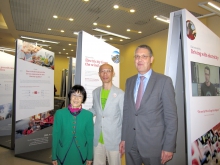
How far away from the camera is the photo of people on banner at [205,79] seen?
207 centimetres

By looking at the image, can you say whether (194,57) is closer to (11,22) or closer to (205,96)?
(205,96)

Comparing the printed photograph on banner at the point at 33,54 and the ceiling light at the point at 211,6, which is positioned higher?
the ceiling light at the point at 211,6

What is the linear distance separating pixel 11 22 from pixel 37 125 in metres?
4.73

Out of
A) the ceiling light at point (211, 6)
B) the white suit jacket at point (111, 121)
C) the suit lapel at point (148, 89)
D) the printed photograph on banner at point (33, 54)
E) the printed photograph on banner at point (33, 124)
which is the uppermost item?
the ceiling light at point (211, 6)

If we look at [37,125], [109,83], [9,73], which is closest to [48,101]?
[37,125]

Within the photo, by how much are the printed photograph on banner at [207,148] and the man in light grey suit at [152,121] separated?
2.01 feet

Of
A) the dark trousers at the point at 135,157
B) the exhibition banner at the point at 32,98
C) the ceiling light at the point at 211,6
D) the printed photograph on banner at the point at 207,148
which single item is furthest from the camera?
the exhibition banner at the point at 32,98

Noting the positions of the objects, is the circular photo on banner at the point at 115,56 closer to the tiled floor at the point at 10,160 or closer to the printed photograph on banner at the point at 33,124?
the printed photograph on banner at the point at 33,124

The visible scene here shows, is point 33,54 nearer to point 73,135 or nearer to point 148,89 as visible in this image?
point 73,135

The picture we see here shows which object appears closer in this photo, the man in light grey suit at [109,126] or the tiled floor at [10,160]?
the man in light grey suit at [109,126]

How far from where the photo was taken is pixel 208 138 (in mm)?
2369

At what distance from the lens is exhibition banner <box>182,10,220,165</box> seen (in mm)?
1953

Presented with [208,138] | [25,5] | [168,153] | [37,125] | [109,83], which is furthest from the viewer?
[25,5]

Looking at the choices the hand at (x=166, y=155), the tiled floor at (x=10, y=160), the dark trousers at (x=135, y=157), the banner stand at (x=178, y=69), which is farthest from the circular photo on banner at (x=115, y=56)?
the tiled floor at (x=10, y=160)
